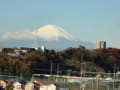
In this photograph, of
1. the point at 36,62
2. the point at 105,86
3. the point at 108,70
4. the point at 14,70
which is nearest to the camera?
the point at 105,86

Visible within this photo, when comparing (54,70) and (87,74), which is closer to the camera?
(87,74)

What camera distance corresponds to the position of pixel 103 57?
276ft

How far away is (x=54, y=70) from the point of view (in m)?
75.6

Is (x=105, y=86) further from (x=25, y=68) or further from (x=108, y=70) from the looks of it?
(x=108, y=70)

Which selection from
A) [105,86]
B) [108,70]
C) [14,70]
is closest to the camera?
[105,86]

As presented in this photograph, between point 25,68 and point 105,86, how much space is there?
2192 cm

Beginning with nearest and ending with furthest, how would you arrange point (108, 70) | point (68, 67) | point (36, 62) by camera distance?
point (36, 62) < point (68, 67) < point (108, 70)

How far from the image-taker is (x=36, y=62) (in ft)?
236

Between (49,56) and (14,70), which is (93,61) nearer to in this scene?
(49,56)

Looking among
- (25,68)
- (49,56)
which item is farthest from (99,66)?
(25,68)

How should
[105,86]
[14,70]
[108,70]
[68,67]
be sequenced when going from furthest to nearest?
[108,70] < [68,67] < [14,70] < [105,86]

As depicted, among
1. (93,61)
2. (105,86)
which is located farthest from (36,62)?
(105,86)

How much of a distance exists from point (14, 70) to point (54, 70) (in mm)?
12486

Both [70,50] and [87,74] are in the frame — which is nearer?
[87,74]
